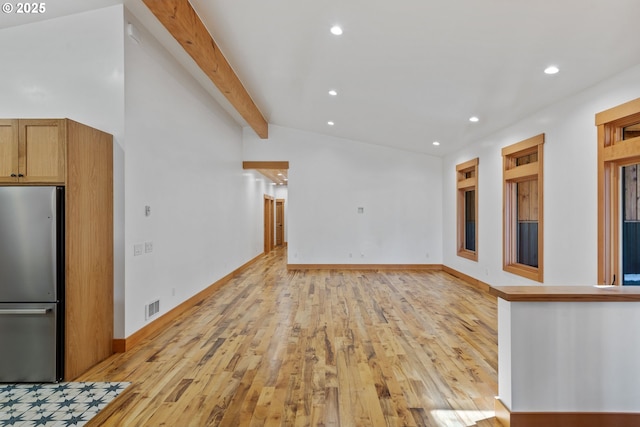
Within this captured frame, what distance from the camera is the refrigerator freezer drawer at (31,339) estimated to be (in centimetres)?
269

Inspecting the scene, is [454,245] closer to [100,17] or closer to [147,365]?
[147,365]

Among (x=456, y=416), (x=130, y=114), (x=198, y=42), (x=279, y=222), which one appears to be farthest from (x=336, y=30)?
(x=279, y=222)

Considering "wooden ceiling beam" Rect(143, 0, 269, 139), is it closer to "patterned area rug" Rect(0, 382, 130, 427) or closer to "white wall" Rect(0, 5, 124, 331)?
"white wall" Rect(0, 5, 124, 331)

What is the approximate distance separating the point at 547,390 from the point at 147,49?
466 centimetres

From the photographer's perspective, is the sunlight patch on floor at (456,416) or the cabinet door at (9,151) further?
the cabinet door at (9,151)

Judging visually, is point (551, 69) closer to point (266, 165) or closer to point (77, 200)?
point (77, 200)

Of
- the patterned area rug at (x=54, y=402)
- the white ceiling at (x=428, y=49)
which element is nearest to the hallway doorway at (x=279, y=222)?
the white ceiling at (x=428, y=49)

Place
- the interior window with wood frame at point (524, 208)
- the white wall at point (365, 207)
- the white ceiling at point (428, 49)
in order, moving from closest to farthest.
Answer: the white ceiling at point (428, 49) < the interior window with wood frame at point (524, 208) < the white wall at point (365, 207)

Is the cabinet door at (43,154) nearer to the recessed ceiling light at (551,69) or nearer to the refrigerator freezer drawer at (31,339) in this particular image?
the refrigerator freezer drawer at (31,339)

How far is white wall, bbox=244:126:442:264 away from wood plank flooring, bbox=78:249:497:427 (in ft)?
9.72

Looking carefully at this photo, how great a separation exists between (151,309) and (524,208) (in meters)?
5.27

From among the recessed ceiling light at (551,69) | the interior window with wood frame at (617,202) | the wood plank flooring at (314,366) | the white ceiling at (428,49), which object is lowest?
the wood plank flooring at (314,366)

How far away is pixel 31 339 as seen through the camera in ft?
8.84

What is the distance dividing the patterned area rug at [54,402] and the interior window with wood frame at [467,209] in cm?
603
